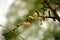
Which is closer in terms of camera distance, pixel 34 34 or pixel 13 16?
pixel 34 34

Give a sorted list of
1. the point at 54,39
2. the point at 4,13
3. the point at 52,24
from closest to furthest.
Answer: the point at 54,39, the point at 52,24, the point at 4,13

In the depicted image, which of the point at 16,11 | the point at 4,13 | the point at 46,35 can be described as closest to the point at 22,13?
the point at 16,11

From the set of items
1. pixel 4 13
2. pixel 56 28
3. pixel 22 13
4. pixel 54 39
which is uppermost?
pixel 4 13

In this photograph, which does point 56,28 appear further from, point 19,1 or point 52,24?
point 19,1

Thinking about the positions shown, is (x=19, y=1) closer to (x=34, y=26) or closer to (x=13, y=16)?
(x=13, y=16)

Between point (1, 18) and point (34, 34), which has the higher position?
point (1, 18)

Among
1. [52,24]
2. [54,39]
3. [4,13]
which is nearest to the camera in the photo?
[54,39]
